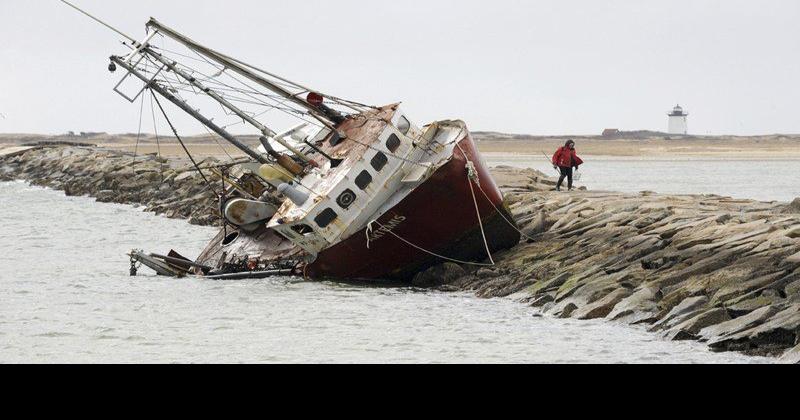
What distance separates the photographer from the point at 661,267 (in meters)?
21.5

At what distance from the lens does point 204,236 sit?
42.1m

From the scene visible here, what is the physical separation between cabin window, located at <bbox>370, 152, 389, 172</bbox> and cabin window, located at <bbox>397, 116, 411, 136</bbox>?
A: 118cm

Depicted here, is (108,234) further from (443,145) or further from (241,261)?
(443,145)

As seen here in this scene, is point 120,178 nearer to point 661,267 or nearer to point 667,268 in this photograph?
point 661,267

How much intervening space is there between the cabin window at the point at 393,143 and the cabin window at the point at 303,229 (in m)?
2.60

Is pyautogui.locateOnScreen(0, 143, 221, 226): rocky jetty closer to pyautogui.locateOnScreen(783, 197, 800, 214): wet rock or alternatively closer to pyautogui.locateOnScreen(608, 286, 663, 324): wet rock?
pyautogui.locateOnScreen(783, 197, 800, 214): wet rock

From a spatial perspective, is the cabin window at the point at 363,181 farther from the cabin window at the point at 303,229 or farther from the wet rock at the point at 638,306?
the wet rock at the point at 638,306

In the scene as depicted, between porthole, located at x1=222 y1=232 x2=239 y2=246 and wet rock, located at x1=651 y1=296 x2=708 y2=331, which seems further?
porthole, located at x1=222 y1=232 x2=239 y2=246

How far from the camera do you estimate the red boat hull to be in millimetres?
25734

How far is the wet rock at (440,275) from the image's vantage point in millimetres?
26156

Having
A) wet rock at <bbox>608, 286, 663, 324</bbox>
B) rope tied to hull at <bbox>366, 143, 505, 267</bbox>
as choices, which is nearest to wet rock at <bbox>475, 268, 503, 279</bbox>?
rope tied to hull at <bbox>366, 143, 505, 267</bbox>

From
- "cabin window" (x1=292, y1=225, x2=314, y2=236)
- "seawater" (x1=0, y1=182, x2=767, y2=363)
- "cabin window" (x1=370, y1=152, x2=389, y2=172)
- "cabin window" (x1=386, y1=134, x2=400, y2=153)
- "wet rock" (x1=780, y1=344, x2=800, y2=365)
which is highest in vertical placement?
"cabin window" (x1=386, y1=134, x2=400, y2=153)
